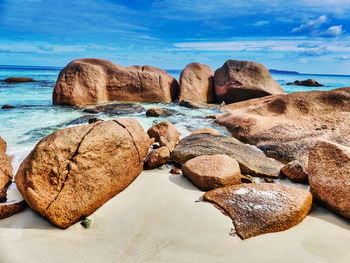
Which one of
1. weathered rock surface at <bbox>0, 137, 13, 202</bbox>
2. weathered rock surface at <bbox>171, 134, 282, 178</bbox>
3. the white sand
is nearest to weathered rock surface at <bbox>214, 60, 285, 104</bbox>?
weathered rock surface at <bbox>171, 134, 282, 178</bbox>

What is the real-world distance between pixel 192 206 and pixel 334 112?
4636 millimetres

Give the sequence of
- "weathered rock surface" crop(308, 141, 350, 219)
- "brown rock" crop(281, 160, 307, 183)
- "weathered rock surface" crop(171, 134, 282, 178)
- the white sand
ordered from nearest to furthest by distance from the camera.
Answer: the white sand < "weathered rock surface" crop(308, 141, 350, 219) < "brown rock" crop(281, 160, 307, 183) < "weathered rock surface" crop(171, 134, 282, 178)

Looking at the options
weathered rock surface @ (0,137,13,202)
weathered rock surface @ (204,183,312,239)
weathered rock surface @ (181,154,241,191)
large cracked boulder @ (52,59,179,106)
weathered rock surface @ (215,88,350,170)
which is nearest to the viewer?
weathered rock surface @ (204,183,312,239)

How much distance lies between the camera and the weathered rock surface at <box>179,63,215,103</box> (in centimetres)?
1103

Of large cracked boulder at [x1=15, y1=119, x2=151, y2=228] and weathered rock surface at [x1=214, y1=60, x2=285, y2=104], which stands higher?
weathered rock surface at [x1=214, y1=60, x2=285, y2=104]

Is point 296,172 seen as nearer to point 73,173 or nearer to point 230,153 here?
point 230,153

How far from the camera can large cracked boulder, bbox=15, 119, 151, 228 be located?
218 cm

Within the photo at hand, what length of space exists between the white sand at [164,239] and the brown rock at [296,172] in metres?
0.69

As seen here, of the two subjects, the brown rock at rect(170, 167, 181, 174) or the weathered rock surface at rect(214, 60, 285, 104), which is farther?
the weathered rock surface at rect(214, 60, 285, 104)

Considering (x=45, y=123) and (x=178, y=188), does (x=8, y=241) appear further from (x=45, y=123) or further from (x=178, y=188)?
(x=45, y=123)

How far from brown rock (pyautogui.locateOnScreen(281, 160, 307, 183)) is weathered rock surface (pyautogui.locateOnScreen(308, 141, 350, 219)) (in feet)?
1.41

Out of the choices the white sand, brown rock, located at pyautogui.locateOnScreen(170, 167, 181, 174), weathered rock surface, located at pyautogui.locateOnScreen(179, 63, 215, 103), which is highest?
weathered rock surface, located at pyautogui.locateOnScreen(179, 63, 215, 103)

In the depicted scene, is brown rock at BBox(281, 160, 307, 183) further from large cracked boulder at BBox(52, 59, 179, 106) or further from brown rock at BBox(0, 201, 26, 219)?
large cracked boulder at BBox(52, 59, 179, 106)

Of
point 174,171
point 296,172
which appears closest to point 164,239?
point 174,171
